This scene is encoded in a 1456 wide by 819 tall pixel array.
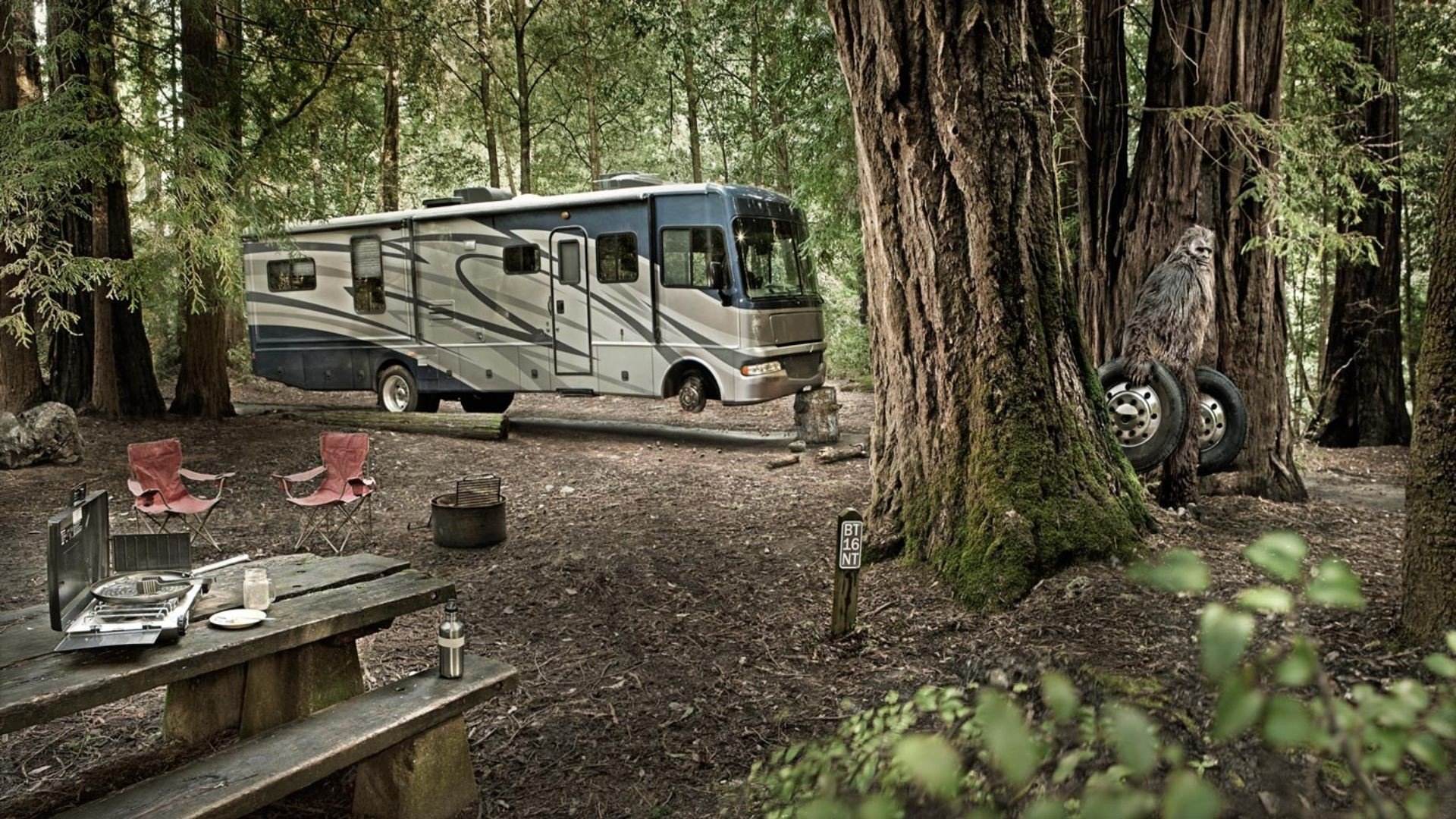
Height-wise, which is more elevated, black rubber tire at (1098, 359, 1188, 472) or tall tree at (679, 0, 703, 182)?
tall tree at (679, 0, 703, 182)

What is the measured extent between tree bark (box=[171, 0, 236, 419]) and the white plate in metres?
Result: 6.32

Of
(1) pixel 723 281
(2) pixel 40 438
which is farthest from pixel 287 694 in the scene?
(1) pixel 723 281

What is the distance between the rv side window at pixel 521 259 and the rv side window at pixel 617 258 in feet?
3.08

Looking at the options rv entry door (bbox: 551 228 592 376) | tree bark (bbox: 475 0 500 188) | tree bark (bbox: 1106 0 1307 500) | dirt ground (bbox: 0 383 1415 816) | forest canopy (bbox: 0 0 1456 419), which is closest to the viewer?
dirt ground (bbox: 0 383 1415 816)

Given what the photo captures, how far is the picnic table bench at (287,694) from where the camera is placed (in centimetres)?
239

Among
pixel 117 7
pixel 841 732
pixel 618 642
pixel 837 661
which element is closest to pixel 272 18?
pixel 117 7

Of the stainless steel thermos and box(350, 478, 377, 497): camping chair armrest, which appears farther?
box(350, 478, 377, 497): camping chair armrest

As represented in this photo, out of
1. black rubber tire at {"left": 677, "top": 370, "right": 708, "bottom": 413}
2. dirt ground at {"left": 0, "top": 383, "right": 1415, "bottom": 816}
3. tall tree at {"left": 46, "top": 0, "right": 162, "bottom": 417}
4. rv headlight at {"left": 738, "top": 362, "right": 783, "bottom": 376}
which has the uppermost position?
tall tree at {"left": 46, "top": 0, "right": 162, "bottom": 417}

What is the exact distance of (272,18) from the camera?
33.8 feet

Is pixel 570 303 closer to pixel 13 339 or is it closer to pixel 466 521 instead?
pixel 13 339

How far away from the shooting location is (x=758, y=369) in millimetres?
10672

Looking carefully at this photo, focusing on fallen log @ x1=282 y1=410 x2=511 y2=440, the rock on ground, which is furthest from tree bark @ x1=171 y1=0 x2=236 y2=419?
the rock on ground

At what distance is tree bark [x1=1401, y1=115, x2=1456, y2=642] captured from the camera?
8.58 ft

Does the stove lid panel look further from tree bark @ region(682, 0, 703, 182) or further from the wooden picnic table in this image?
tree bark @ region(682, 0, 703, 182)
